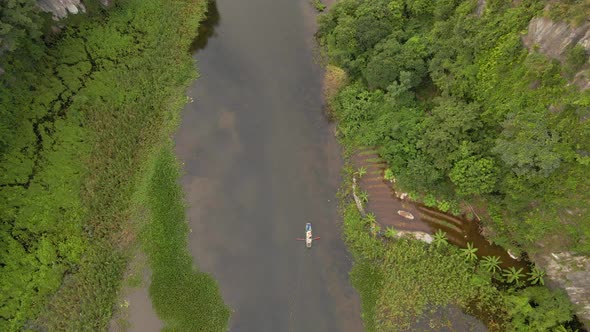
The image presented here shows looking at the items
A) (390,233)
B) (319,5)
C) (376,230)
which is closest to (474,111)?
(390,233)

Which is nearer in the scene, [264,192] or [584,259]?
[584,259]

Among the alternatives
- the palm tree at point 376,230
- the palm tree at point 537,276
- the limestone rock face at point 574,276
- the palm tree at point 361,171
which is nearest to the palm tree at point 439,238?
the palm tree at point 376,230

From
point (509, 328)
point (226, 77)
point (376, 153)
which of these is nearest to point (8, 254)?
point (226, 77)

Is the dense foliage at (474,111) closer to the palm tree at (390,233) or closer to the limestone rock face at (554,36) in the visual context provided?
the limestone rock face at (554,36)

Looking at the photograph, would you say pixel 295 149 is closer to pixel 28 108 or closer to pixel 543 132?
pixel 543 132

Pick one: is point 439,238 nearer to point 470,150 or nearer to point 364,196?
point 364,196

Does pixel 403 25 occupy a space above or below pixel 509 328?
above
